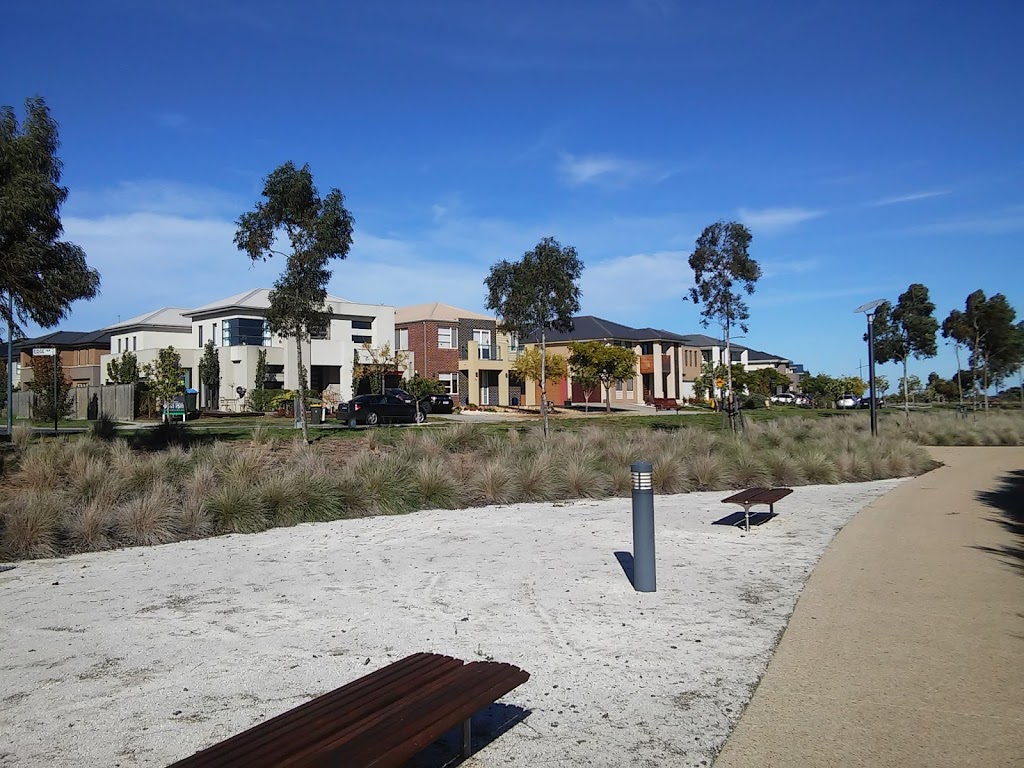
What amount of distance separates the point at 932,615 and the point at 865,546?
3099mm

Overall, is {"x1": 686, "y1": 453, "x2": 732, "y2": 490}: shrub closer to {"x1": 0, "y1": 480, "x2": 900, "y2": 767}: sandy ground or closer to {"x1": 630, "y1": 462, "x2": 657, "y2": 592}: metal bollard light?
{"x1": 0, "y1": 480, "x2": 900, "y2": 767}: sandy ground

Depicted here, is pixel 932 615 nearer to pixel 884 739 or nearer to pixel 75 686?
pixel 884 739

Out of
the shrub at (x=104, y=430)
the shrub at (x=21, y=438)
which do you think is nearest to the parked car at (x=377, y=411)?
the shrub at (x=104, y=430)

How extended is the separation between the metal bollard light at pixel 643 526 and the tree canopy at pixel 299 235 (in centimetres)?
1504

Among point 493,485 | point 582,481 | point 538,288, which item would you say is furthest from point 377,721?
point 538,288

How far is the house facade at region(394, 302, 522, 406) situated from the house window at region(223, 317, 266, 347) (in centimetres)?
1052

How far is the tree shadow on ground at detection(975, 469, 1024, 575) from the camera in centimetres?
851

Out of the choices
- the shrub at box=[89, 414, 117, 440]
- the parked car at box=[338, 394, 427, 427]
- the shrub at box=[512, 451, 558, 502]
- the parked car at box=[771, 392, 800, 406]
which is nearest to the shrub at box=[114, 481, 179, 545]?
the shrub at box=[512, 451, 558, 502]

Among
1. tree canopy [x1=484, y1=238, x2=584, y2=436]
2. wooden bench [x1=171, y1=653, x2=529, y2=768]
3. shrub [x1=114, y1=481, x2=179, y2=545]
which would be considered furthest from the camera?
tree canopy [x1=484, y1=238, x2=584, y2=436]

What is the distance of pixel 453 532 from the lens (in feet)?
34.4

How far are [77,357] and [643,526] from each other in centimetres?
6529

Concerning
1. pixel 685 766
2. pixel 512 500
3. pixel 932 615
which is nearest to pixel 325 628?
pixel 685 766

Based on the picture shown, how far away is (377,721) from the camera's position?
328 cm

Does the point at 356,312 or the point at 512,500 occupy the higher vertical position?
the point at 356,312
